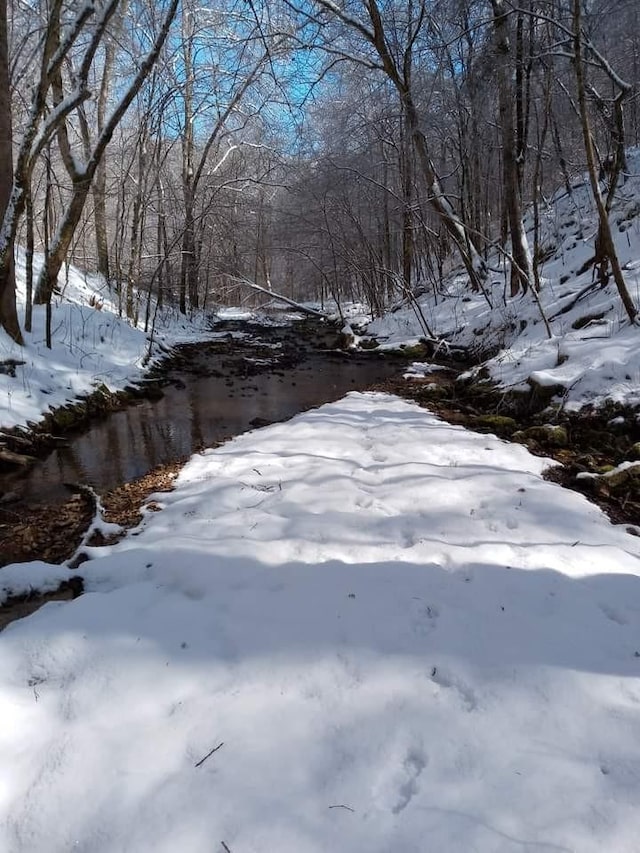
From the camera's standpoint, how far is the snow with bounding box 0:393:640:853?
1435mm

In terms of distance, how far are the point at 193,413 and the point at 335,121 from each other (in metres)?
14.1

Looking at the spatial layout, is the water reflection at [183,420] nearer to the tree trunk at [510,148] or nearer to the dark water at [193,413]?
the dark water at [193,413]

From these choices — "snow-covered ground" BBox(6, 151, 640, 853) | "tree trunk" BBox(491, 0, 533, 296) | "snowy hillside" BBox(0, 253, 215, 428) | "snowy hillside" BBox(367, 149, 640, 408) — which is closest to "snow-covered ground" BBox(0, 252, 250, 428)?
"snowy hillside" BBox(0, 253, 215, 428)

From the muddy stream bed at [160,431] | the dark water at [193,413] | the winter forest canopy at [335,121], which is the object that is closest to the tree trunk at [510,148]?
the winter forest canopy at [335,121]

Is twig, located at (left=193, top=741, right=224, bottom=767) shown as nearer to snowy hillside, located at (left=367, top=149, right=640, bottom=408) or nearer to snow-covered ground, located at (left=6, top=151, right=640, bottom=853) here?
snow-covered ground, located at (left=6, top=151, right=640, bottom=853)

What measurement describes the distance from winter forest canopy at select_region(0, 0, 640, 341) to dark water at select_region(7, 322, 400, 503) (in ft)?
8.19

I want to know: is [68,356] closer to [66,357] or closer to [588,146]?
[66,357]

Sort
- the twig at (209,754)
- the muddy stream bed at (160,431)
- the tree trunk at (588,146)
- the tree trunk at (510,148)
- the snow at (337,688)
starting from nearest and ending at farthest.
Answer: the snow at (337,688), the twig at (209,754), the muddy stream bed at (160,431), the tree trunk at (588,146), the tree trunk at (510,148)

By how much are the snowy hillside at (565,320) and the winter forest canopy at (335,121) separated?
20.1 inches

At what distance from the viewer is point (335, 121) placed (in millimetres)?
16328

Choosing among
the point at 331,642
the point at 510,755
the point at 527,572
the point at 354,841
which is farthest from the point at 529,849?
the point at 527,572

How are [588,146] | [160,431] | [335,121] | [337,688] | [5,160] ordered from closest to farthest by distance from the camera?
1. [337,688]
2. [588,146]
3. [160,431]
4. [5,160]
5. [335,121]

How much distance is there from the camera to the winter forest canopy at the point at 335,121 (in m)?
7.03

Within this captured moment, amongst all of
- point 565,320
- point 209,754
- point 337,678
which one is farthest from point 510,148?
point 209,754
